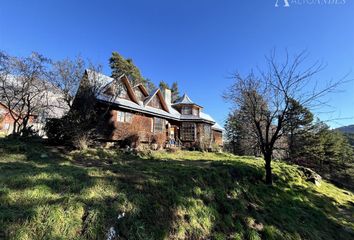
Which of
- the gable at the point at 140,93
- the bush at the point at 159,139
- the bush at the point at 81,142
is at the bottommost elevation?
the bush at the point at 81,142

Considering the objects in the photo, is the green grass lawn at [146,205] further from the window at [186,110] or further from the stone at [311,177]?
the window at [186,110]

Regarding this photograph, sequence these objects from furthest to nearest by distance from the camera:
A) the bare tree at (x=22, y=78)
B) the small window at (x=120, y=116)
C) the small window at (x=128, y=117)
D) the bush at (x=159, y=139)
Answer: the bush at (x=159, y=139), the small window at (x=128, y=117), the small window at (x=120, y=116), the bare tree at (x=22, y=78)

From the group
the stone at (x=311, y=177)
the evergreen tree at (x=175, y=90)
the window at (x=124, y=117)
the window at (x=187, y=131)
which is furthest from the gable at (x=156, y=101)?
the evergreen tree at (x=175, y=90)

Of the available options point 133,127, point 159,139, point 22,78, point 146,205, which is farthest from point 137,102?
point 146,205

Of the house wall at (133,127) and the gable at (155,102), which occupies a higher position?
the gable at (155,102)

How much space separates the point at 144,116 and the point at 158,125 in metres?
1.96

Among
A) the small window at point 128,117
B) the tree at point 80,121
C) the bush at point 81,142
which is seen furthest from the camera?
the small window at point 128,117

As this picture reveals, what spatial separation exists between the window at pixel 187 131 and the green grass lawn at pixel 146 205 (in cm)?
1164

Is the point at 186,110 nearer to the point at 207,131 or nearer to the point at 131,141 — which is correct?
the point at 207,131

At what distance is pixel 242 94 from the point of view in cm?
1123

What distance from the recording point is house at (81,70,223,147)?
14075 millimetres

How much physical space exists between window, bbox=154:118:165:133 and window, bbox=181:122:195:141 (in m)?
3.38

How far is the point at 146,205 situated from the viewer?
4883 millimetres

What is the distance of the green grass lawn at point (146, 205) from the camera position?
3691 millimetres
